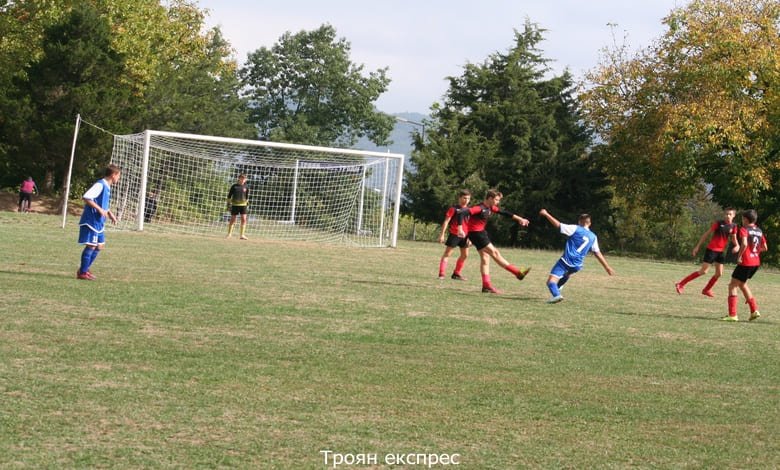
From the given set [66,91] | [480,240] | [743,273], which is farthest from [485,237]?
[66,91]

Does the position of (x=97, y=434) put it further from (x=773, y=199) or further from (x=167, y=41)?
→ (x=167, y=41)

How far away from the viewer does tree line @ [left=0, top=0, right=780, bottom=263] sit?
37750 millimetres

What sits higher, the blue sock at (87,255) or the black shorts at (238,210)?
the black shorts at (238,210)

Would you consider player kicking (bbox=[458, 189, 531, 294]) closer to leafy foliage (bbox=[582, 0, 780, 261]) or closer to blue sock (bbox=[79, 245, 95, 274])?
blue sock (bbox=[79, 245, 95, 274])

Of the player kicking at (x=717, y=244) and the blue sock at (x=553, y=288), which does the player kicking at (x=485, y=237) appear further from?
the player kicking at (x=717, y=244)

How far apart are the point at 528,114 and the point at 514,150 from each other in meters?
1.92

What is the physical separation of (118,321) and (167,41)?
141 ft

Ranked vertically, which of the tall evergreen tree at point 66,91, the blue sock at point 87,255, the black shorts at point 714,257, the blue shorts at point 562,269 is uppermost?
the tall evergreen tree at point 66,91

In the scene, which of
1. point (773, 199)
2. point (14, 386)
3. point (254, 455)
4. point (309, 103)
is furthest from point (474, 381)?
point (309, 103)

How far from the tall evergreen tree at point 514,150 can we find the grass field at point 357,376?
96.3 feet

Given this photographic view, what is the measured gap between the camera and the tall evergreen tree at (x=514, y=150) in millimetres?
45594

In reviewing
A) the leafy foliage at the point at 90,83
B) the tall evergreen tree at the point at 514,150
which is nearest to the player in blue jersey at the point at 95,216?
the leafy foliage at the point at 90,83

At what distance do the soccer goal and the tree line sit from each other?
681cm

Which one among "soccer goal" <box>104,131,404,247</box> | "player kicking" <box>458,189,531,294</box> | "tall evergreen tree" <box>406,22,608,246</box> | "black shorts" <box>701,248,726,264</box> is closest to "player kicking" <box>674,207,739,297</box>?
"black shorts" <box>701,248,726,264</box>
